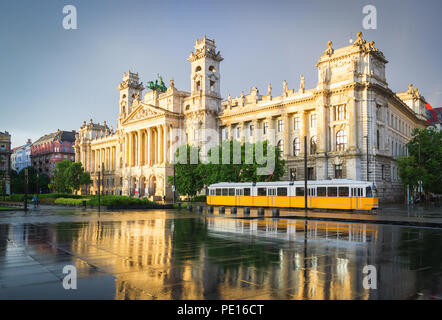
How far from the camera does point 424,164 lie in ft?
192

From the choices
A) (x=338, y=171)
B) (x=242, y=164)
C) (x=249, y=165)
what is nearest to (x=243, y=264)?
(x=249, y=165)

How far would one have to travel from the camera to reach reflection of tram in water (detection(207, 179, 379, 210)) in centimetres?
3681

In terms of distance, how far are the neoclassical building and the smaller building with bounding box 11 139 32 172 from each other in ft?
243

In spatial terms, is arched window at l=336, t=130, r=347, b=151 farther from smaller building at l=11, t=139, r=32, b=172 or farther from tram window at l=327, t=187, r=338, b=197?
smaller building at l=11, t=139, r=32, b=172

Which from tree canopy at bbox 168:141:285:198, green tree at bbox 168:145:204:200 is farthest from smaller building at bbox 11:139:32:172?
tree canopy at bbox 168:141:285:198

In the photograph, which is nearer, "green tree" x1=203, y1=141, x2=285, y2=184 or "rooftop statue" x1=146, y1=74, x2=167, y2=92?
"green tree" x1=203, y1=141, x2=285, y2=184

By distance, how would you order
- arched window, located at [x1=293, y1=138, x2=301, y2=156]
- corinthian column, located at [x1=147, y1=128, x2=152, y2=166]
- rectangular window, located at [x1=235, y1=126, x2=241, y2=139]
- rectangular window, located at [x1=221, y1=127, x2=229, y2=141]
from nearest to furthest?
arched window, located at [x1=293, y1=138, x2=301, y2=156] < rectangular window, located at [x1=235, y1=126, x2=241, y2=139] < rectangular window, located at [x1=221, y1=127, x2=229, y2=141] < corinthian column, located at [x1=147, y1=128, x2=152, y2=166]

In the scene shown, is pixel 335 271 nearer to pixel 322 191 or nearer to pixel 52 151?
pixel 322 191

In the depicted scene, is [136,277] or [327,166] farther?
[327,166]
